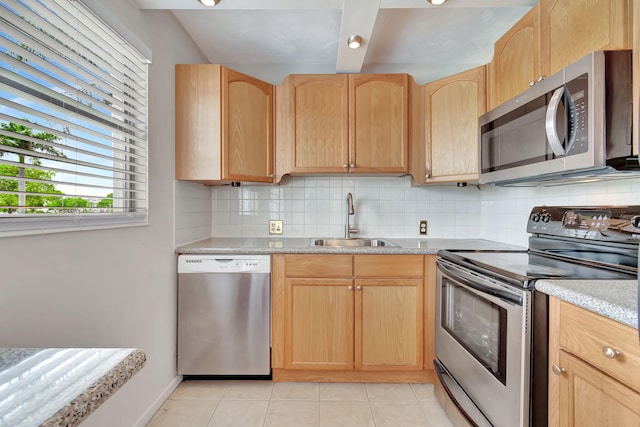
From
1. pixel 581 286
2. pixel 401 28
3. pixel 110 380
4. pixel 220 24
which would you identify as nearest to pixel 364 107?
pixel 401 28

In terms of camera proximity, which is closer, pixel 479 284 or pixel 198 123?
pixel 479 284

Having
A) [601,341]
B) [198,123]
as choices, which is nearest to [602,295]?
[601,341]

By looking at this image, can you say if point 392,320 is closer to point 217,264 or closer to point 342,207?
point 342,207

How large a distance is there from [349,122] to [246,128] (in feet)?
2.37

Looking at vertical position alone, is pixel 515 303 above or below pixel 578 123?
below

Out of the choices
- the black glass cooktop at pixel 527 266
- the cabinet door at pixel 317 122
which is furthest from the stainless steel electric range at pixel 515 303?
the cabinet door at pixel 317 122

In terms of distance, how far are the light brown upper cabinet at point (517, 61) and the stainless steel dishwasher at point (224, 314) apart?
66.6 inches

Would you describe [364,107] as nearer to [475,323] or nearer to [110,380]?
[475,323]

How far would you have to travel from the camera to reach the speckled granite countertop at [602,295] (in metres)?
0.76

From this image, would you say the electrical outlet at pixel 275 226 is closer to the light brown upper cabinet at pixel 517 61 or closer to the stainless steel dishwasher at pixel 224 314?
the stainless steel dishwasher at pixel 224 314

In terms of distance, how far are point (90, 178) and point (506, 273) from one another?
5.61ft

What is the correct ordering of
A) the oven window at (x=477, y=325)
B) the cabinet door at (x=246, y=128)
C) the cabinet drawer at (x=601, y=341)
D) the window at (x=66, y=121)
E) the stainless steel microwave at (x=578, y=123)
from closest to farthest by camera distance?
the cabinet drawer at (x=601, y=341) → the window at (x=66, y=121) → the stainless steel microwave at (x=578, y=123) → the oven window at (x=477, y=325) → the cabinet door at (x=246, y=128)

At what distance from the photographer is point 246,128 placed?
2170 mm

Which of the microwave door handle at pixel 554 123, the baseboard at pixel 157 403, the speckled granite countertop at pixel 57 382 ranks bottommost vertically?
the baseboard at pixel 157 403
